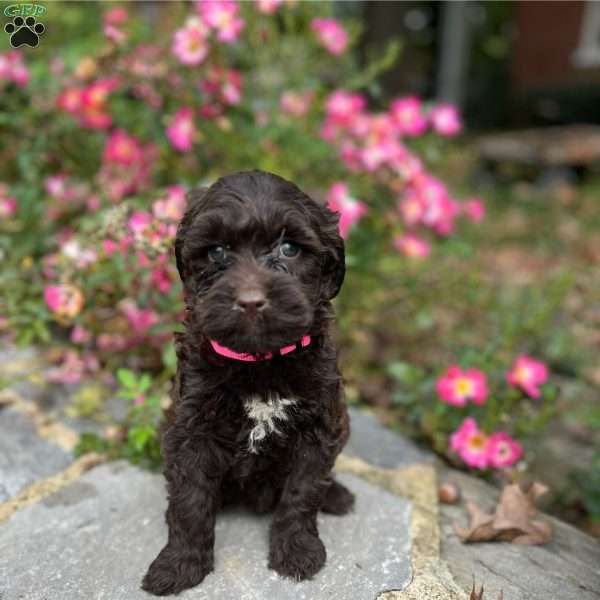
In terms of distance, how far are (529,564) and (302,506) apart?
859 mm

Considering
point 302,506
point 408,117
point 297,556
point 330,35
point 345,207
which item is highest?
point 330,35

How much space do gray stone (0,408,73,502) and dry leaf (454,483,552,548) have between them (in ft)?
5.39

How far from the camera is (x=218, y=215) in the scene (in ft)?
5.92

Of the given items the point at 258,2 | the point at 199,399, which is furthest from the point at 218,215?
the point at 258,2

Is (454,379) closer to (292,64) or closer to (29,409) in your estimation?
(29,409)

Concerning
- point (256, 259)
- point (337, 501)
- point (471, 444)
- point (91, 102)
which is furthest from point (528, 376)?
point (91, 102)

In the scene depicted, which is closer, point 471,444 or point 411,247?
point 471,444

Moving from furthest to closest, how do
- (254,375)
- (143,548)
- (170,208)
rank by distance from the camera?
(170,208) → (143,548) → (254,375)

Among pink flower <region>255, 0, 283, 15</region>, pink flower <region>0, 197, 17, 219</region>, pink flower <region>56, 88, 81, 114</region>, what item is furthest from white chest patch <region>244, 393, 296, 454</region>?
pink flower <region>56, 88, 81, 114</region>

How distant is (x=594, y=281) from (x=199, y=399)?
107 inches

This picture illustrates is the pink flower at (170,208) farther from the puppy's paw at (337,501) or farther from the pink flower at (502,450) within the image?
the pink flower at (502,450)

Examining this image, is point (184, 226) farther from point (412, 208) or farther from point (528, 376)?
point (412, 208)

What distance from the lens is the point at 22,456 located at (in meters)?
2.64

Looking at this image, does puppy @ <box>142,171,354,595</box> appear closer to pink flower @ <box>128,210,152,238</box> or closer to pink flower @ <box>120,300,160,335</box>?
pink flower @ <box>128,210,152,238</box>
